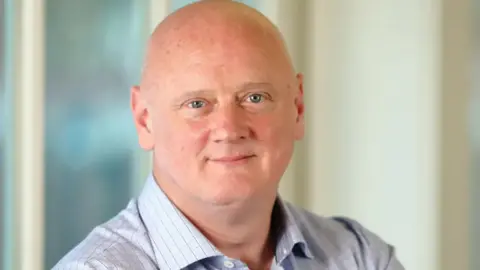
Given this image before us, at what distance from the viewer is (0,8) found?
4.67 ft

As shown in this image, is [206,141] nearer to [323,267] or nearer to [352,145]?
[323,267]

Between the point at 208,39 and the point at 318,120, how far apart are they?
0.80 metres

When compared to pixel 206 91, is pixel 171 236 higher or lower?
lower

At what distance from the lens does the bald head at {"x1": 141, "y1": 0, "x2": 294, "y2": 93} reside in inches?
42.7

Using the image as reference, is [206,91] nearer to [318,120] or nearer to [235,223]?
[235,223]

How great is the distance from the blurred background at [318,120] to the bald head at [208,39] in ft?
1.34

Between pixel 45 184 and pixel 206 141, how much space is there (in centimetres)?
56

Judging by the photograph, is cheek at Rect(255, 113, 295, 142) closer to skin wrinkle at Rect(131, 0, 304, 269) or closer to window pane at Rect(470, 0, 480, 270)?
skin wrinkle at Rect(131, 0, 304, 269)

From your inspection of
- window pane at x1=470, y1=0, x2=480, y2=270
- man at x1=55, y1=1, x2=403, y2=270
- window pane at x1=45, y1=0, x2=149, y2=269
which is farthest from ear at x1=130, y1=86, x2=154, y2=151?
window pane at x1=470, y1=0, x2=480, y2=270

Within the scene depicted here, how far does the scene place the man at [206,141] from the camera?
3.52 ft

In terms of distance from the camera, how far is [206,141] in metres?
1.08

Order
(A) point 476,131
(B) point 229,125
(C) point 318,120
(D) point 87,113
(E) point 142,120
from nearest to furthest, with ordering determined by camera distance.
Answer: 1. (B) point 229,125
2. (E) point 142,120
3. (D) point 87,113
4. (A) point 476,131
5. (C) point 318,120

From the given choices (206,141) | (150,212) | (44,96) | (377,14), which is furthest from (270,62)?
(377,14)

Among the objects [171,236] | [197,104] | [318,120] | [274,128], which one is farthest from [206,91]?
[318,120]
